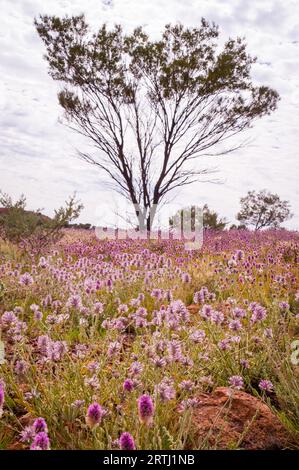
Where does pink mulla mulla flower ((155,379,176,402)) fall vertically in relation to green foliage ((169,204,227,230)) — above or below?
below

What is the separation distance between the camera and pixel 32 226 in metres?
9.79

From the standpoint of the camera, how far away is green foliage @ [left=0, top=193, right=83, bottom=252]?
875cm

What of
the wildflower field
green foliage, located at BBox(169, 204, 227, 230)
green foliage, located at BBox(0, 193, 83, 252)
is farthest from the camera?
green foliage, located at BBox(169, 204, 227, 230)

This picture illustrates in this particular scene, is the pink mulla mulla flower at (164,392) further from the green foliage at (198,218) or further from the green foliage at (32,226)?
the green foliage at (198,218)

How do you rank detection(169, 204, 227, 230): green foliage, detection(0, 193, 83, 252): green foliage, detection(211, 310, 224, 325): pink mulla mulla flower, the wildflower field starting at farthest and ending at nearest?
detection(169, 204, 227, 230): green foliage < detection(0, 193, 83, 252): green foliage < detection(211, 310, 224, 325): pink mulla mulla flower < the wildflower field

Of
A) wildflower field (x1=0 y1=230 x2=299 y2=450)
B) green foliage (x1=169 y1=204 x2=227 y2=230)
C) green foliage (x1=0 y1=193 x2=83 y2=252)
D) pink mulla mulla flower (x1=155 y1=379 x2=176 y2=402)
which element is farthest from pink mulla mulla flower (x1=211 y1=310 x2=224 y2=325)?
green foliage (x1=169 y1=204 x2=227 y2=230)

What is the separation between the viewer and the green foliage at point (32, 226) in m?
8.75

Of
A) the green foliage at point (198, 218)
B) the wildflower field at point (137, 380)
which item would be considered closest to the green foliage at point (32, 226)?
the wildflower field at point (137, 380)

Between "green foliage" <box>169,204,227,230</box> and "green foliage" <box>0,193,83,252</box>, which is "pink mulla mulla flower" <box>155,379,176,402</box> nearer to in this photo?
"green foliage" <box>0,193,83,252</box>

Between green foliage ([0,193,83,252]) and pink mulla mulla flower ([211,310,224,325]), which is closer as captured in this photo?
pink mulla mulla flower ([211,310,224,325])

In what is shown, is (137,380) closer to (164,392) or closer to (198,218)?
(164,392)

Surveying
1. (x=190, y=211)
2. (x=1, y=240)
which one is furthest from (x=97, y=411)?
(x=190, y=211)
